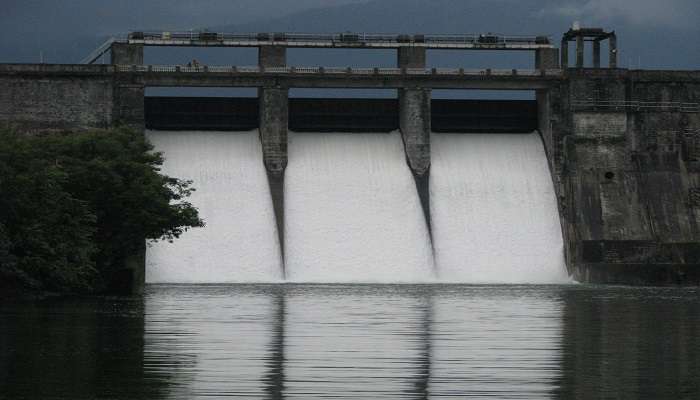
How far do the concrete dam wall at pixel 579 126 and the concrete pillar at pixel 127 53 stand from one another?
970 mm

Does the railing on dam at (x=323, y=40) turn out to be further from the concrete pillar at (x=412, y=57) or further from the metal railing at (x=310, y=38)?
the concrete pillar at (x=412, y=57)

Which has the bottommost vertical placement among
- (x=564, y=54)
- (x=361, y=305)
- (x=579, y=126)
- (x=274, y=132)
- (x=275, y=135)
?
(x=361, y=305)

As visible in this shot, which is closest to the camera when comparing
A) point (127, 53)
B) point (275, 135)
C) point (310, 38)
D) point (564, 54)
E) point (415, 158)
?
point (275, 135)

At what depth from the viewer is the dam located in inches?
3263

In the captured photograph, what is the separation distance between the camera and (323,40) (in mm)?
89875

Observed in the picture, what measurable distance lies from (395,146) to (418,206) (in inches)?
194

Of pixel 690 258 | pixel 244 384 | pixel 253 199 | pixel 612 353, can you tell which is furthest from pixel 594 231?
pixel 244 384

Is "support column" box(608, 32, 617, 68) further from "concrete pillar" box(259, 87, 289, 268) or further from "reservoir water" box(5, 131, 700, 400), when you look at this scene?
"concrete pillar" box(259, 87, 289, 268)

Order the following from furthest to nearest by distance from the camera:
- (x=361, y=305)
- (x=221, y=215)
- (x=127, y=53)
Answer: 1. (x=127, y=53)
2. (x=221, y=215)
3. (x=361, y=305)

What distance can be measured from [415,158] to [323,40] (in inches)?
357

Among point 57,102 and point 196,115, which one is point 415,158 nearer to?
point 196,115

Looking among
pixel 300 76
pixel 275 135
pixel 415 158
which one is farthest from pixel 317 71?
pixel 415 158

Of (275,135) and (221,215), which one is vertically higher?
(275,135)

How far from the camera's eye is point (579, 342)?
34.2 m
